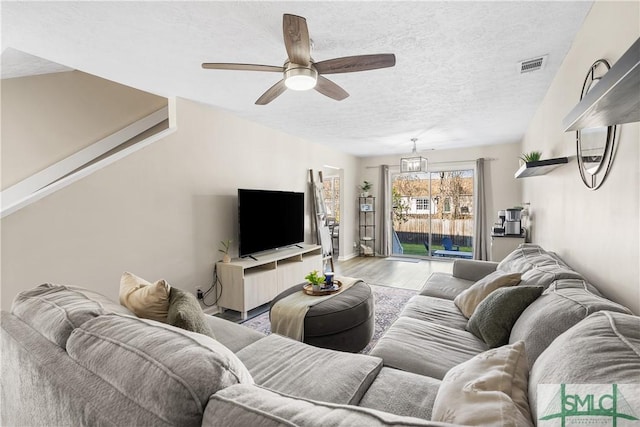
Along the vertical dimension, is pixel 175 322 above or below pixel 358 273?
above

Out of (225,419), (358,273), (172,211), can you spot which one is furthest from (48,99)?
(358,273)

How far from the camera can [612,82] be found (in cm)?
73

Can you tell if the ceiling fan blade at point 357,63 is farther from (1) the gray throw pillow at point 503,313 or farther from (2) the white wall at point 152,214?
(2) the white wall at point 152,214

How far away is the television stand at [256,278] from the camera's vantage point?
3398mm

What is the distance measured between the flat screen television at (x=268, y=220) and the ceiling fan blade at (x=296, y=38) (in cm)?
213

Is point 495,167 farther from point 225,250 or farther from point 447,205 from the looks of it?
point 225,250

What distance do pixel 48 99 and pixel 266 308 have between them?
342 centimetres

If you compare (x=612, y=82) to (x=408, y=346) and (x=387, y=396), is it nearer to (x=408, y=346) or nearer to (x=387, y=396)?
(x=387, y=396)

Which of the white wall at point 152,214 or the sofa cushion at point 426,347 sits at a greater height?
the white wall at point 152,214

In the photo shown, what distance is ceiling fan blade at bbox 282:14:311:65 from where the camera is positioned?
5.06ft

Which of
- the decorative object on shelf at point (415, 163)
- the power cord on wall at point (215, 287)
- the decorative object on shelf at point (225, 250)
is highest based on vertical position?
the decorative object on shelf at point (415, 163)

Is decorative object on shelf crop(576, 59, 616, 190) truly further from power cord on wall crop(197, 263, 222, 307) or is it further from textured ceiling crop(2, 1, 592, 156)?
power cord on wall crop(197, 263, 222, 307)

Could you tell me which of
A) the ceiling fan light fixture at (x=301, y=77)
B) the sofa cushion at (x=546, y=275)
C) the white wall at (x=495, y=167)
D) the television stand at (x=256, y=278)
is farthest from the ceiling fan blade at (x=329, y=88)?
the white wall at (x=495, y=167)

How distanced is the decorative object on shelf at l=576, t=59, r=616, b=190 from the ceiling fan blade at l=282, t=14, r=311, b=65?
5.07 feet
